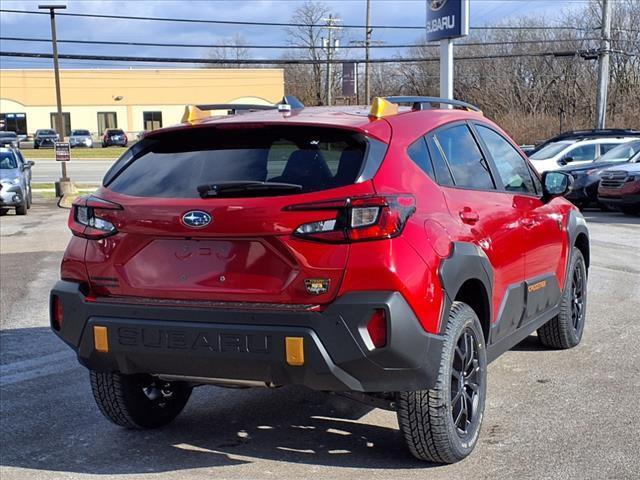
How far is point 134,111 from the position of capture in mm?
81000

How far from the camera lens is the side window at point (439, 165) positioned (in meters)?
4.44

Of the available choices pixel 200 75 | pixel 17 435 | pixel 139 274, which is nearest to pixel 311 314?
pixel 139 274

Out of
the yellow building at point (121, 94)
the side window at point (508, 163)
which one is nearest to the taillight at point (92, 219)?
the side window at point (508, 163)

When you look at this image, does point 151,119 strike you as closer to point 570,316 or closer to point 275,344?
point 570,316

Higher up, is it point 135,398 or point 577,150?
point 577,150

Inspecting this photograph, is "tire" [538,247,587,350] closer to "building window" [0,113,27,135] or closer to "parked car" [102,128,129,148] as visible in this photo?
"parked car" [102,128,129,148]

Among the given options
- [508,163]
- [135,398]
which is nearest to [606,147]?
[508,163]

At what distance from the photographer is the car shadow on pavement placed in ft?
A: 14.6

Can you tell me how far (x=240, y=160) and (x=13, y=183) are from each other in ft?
57.9

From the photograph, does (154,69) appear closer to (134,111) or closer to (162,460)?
(134,111)

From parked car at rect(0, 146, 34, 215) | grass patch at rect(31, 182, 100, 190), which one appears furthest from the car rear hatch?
grass patch at rect(31, 182, 100, 190)

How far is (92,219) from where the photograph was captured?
424 cm

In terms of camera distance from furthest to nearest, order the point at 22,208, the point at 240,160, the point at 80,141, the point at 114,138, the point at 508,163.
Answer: the point at 80,141 → the point at 114,138 → the point at 22,208 → the point at 508,163 → the point at 240,160

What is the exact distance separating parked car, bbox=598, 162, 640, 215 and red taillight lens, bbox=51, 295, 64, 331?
50.2 feet
